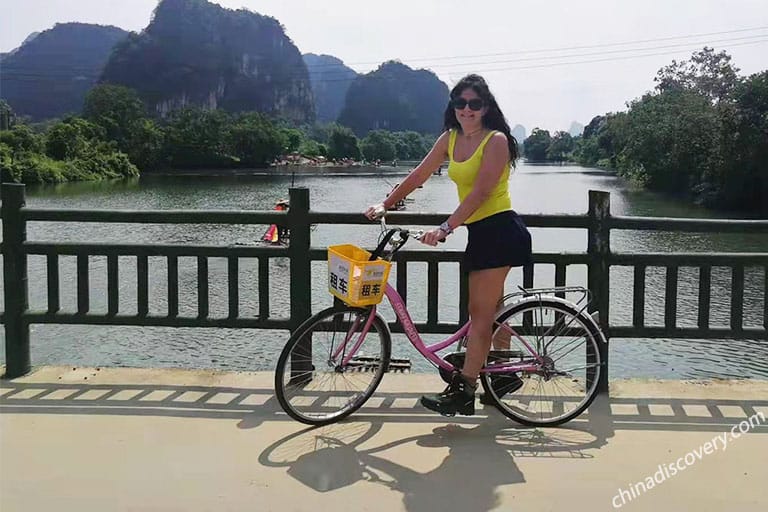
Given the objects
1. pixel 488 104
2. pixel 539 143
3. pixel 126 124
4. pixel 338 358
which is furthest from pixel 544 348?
pixel 539 143

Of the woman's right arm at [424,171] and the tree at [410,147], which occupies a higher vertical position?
the tree at [410,147]

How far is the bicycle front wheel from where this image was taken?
3648 millimetres

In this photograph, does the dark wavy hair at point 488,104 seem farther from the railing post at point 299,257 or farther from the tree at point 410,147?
the tree at point 410,147

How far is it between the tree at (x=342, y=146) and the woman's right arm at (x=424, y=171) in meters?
126

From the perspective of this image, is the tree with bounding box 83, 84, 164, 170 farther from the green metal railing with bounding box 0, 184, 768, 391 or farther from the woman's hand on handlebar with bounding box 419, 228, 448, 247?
the woman's hand on handlebar with bounding box 419, 228, 448, 247

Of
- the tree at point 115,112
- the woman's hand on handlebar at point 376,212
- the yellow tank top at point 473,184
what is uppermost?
the tree at point 115,112

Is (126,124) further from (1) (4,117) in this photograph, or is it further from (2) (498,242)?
(2) (498,242)

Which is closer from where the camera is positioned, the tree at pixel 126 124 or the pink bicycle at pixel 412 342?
the pink bicycle at pixel 412 342

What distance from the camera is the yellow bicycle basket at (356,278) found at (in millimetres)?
3482

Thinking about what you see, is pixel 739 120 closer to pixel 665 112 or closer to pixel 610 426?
pixel 665 112

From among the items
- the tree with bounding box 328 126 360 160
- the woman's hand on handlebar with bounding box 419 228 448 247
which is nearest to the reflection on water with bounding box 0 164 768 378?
the woman's hand on handlebar with bounding box 419 228 448 247

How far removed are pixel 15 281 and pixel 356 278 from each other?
7.58 feet

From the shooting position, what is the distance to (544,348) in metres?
3.76

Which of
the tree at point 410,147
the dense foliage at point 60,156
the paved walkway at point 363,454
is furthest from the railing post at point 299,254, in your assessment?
the tree at point 410,147
